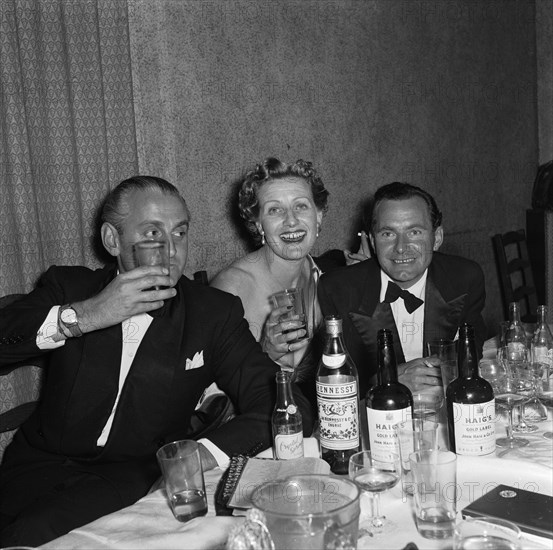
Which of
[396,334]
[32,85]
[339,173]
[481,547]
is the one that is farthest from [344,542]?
[339,173]

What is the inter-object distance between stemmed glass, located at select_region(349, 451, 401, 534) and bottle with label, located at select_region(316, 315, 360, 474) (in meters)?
0.10

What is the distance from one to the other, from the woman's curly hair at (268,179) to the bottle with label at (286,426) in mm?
1495

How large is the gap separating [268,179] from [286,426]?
161 centimetres

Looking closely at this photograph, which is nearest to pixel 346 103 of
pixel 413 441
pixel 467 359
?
pixel 467 359

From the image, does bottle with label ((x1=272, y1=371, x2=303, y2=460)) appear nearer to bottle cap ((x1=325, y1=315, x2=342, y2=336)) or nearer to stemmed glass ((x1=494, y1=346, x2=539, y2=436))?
bottle cap ((x1=325, y1=315, x2=342, y2=336))

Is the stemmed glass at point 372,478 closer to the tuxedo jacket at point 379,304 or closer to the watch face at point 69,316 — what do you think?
the watch face at point 69,316

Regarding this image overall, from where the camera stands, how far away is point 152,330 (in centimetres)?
212

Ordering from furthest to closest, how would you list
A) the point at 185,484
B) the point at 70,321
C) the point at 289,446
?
the point at 70,321 < the point at 289,446 < the point at 185,484

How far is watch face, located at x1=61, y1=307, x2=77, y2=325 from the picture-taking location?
1.87 meters

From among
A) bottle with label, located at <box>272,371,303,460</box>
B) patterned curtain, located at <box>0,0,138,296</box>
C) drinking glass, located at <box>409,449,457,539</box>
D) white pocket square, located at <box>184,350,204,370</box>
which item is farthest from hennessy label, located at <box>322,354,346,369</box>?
patterned curtain, located at <box>0,0,138,296</box>

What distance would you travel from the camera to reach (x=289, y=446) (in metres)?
1.47

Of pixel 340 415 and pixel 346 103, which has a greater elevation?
pixel 346 103

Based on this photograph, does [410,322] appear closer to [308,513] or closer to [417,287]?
[417,287]

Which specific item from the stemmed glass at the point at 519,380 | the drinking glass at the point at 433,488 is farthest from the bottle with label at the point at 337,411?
the stemmed glass at the point at 519,380
